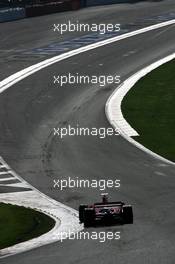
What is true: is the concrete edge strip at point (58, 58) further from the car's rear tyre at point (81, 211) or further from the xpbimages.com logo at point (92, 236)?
the xpbimages.com logo at point (92, 236)

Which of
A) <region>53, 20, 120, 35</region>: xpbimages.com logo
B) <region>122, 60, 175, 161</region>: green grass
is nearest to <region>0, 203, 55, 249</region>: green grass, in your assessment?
<region>122, 60, 175, 161</region>: green grass

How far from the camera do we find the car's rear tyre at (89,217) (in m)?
31.7

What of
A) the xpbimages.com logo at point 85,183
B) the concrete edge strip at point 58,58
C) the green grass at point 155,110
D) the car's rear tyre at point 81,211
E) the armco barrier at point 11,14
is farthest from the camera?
the armco barrier at point 11,14

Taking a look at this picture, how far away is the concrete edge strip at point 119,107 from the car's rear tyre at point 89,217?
10.7 meters

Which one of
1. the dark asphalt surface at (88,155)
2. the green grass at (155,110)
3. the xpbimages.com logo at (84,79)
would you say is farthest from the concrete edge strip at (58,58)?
the green grass at (155,110)

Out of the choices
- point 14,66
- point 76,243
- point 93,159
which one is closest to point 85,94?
point 14,66

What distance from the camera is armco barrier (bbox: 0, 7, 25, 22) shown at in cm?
8156

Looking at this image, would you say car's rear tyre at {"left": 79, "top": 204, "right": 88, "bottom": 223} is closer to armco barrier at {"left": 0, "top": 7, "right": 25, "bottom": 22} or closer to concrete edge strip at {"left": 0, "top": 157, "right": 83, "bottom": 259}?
concrete edge strip at {"left": 0, "top": 157, "right": 83, "bottom": 259}

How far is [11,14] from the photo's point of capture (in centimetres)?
8200

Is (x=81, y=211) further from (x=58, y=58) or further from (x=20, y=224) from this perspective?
(x=58, y=58)

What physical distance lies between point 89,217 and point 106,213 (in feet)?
2.03

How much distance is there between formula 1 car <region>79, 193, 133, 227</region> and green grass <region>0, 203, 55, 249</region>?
5.26 feet

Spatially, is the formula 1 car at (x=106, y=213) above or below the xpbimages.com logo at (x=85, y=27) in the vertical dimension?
above

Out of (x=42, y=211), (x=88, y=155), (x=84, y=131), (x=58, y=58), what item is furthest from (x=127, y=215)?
(x=58, y=58)
